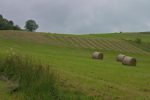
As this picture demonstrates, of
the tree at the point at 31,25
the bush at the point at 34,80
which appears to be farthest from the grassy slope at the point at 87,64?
the tree at the point at 31,25

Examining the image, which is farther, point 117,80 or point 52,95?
point 117,80

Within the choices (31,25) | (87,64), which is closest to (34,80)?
(87,64)

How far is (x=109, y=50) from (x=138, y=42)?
16.2 meters

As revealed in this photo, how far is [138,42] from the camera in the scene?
81.2 meters

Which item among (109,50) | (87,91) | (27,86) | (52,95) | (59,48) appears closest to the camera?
(52,95)

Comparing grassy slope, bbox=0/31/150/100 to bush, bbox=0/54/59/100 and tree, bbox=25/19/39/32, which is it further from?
tree, bbox=25/19/39/32

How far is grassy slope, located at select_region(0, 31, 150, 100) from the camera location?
65.9 feet

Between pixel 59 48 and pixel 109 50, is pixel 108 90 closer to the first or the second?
pixel 59 48

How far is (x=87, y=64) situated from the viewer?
35.2 metres

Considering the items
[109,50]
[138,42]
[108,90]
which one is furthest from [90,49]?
[108,90]

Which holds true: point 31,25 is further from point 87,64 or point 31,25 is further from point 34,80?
point 34,80

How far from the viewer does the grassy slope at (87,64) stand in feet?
65.9

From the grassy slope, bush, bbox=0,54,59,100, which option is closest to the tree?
the grassy slope

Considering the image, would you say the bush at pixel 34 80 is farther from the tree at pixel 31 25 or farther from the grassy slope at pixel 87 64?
the tree at pixel 31 25
